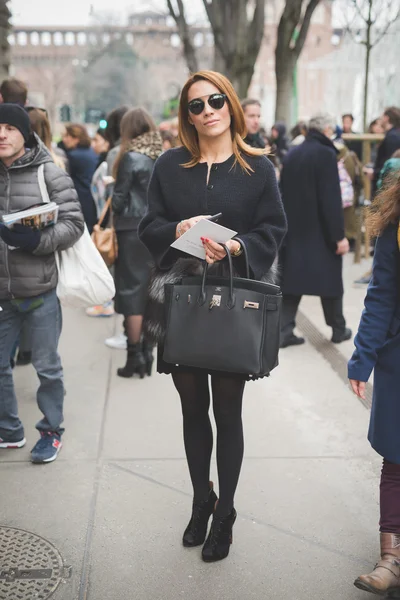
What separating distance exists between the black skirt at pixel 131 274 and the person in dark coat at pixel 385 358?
10.2 ft

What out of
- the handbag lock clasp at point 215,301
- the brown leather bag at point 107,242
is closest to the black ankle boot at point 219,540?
the handbag lock clasp at point 215,301

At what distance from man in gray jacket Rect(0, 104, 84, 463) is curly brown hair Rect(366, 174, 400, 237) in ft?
5.78

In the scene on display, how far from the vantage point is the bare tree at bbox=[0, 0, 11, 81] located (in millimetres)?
9984

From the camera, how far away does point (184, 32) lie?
1914 cm

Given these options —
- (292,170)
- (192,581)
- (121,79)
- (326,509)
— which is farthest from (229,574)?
(121,79)

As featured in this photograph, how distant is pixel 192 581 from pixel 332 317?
13.0ft

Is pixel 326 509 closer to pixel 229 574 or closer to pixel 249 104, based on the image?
pixel 229 574

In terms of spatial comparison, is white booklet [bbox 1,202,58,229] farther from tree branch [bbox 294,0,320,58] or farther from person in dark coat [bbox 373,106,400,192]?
tree branch [bbox 294,0,320,58]

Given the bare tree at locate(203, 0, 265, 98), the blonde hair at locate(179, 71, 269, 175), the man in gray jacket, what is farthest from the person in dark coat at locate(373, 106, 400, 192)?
the bare tree at locate(203, 0, 265, 98)

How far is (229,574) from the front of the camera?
317cm

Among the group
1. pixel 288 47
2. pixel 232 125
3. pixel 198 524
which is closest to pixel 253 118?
pixel 232 125

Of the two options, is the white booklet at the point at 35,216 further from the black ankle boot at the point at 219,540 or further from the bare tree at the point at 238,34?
the bare tree at the point at 238,34

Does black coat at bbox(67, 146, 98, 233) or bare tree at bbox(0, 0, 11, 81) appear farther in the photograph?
bare tree at bbox(0, 0, 11, 81)

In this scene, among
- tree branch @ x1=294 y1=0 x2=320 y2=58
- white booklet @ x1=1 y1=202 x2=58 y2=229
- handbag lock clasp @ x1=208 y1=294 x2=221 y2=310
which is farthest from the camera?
tree branch @ x1=294 y1=0 x2=320 y2=58
